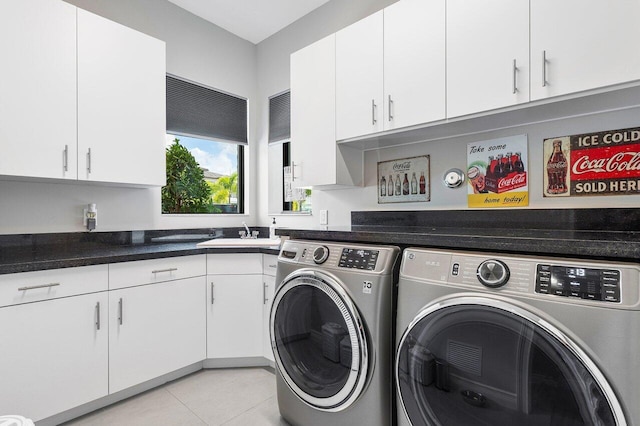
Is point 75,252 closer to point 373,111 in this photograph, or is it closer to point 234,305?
point 234,305

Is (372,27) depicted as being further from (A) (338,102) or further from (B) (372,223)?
(B) (372,223)

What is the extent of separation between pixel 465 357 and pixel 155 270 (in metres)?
1.84

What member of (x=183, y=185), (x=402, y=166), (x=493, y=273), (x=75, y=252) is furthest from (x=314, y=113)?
(x=75, y=252)

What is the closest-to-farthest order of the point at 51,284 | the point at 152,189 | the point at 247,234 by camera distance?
1. the point at 51,284
2. the point at 152,189
3. the point at 247,234

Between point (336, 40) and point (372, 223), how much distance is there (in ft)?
4.24

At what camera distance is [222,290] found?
2.36m

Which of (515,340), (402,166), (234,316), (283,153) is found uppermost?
(283,153)

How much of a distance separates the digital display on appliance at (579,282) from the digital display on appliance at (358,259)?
23.1 inches

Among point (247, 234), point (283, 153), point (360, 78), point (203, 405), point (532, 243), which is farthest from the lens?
point (283, 153)

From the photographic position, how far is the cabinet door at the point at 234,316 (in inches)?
92.1

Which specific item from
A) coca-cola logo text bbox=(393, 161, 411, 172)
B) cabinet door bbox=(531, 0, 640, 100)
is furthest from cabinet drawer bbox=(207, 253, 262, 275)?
cabinet door bbox=(531, 0, 640, 100)

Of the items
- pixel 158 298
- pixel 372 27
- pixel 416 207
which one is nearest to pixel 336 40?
pixel 372 27

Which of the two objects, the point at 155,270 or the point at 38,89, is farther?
the point at 155,270

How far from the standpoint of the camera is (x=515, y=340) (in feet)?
3.20
